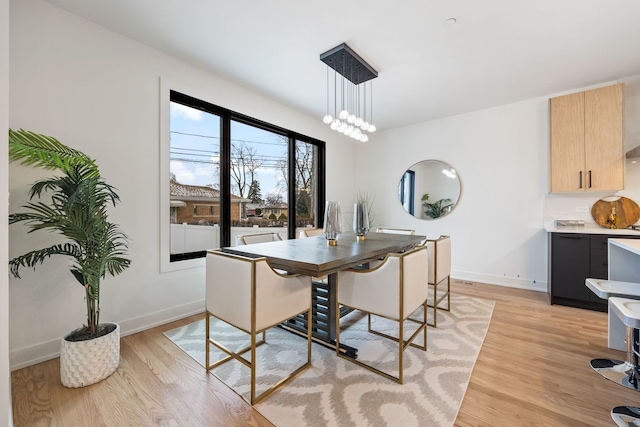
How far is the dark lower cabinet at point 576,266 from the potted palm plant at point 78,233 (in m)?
4.34

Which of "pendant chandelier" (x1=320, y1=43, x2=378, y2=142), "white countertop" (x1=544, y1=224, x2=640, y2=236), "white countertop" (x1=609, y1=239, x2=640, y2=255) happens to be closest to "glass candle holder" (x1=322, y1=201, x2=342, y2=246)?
"pendant chandelier" (x1=320, y1=43, x2=378, y2=142)

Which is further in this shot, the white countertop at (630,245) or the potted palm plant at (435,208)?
the potted palm plant at (435,208)

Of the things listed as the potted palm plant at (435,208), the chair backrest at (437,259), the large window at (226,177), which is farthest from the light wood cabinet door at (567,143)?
the large window at (226,177)

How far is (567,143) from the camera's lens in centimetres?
327

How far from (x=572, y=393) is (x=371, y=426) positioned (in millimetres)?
1274

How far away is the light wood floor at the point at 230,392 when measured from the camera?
1.39 meters

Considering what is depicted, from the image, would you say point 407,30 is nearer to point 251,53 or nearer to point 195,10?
point 251,53

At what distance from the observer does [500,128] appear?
387cm

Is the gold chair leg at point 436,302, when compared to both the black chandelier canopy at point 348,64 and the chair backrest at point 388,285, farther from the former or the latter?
the black chandelier canopy at point 348,64

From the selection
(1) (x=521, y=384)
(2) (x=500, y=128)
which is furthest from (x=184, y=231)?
(2) (x=500, y=128)

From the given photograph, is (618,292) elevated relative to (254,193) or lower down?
lower down

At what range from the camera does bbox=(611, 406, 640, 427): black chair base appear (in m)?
1.33

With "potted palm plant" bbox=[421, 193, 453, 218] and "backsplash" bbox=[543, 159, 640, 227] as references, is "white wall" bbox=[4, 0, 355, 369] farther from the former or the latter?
"backsplash" bbox=[543, 159, 640, 227]

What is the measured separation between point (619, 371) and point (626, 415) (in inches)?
22.2
